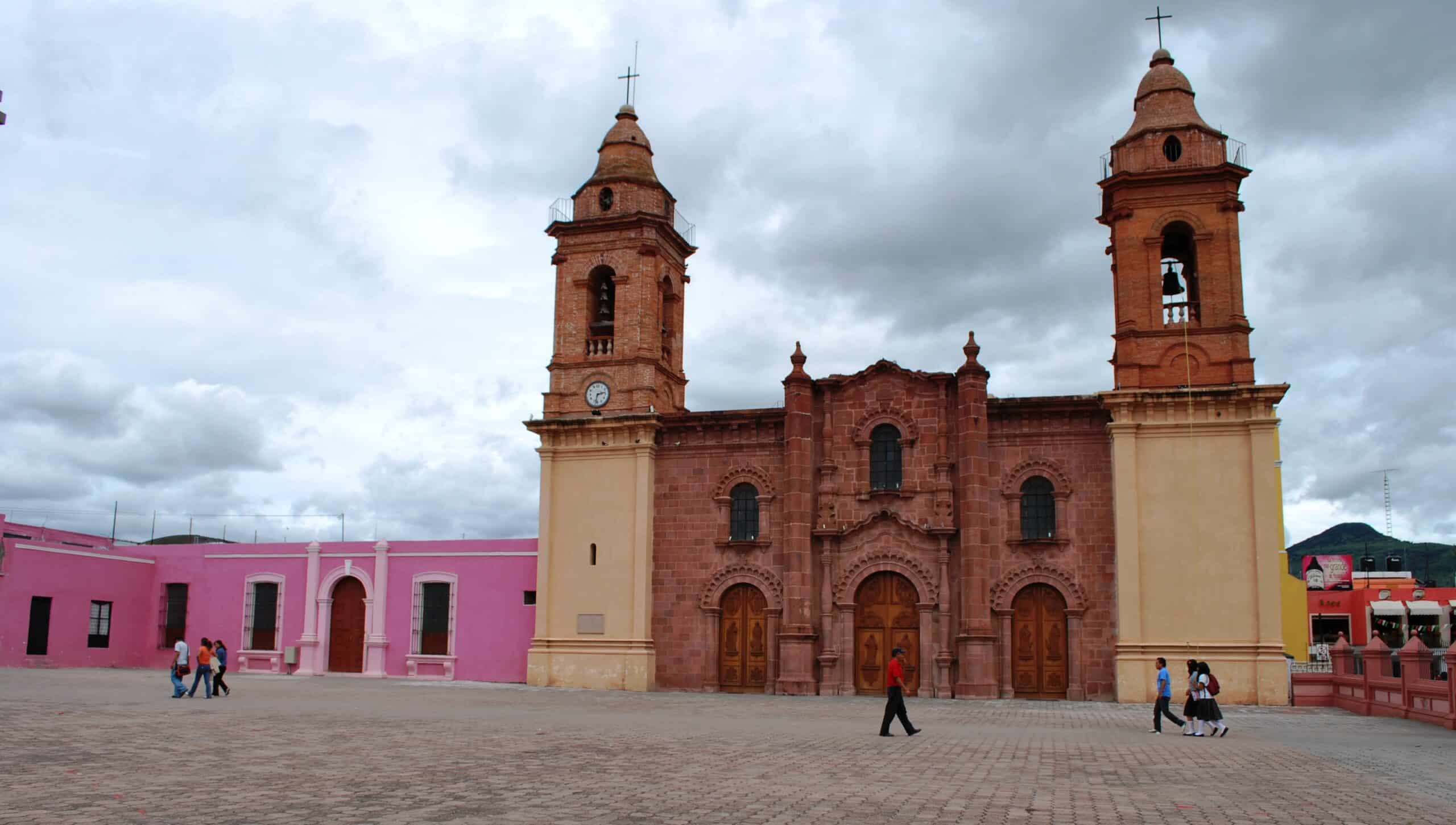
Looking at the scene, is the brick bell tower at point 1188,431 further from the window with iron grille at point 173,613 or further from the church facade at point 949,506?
the window with iron grille at point 173,613

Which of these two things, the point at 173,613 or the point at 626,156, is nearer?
the point at 626,156

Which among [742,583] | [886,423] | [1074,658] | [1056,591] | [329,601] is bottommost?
[1074,658]

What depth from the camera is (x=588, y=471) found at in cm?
3011

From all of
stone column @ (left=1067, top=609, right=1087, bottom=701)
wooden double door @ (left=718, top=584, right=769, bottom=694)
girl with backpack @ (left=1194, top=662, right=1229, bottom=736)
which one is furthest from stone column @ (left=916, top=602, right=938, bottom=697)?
girl with backpack @ (left=1194, top=662, right=1229, bottom=736)

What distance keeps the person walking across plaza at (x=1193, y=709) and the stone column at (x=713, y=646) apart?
12781mm

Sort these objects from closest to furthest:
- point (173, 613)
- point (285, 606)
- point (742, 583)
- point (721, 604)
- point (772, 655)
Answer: point (772, 655)
point (742, 583)
point (721, 604)
point (285, 606)
point (173, 613)

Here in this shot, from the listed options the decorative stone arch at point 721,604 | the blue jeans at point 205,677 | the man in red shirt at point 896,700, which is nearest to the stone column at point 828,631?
the decorative stone arch at point 721,604

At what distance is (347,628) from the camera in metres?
32.8

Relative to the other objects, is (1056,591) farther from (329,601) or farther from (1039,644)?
(329,601)

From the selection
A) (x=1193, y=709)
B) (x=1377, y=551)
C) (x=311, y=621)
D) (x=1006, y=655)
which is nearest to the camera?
(x=1193, y=709)

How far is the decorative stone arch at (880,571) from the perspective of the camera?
2730cm

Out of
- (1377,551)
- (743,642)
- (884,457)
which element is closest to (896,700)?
(743,642)

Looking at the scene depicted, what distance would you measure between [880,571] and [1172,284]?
9638mm

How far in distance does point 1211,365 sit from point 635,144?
1572cm
